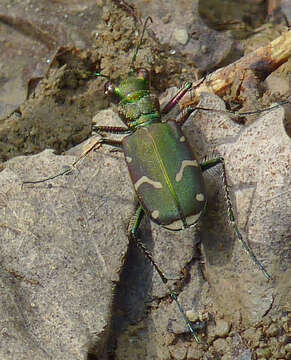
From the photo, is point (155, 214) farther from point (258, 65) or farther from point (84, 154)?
point (258, 65)

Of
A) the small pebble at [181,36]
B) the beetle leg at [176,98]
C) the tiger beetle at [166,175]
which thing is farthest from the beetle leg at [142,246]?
the small pebble at [181,36]

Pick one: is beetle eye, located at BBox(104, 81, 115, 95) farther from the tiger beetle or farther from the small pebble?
the small pebble

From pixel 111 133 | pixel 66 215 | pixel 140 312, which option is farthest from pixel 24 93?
pixel 140 312

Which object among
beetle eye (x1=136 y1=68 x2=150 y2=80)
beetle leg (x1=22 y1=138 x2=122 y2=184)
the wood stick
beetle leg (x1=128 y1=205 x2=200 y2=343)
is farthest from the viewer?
beetle eye (x1=136 y1=68 x2=150 y2=80)

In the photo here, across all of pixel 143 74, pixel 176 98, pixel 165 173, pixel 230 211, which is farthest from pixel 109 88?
pixel 230 211

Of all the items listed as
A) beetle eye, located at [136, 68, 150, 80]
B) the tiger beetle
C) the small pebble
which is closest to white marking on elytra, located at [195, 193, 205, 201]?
the tiger beetle

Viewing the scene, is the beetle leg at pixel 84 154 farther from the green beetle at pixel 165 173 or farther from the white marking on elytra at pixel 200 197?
the white marking on elytra at pixel 200 197
